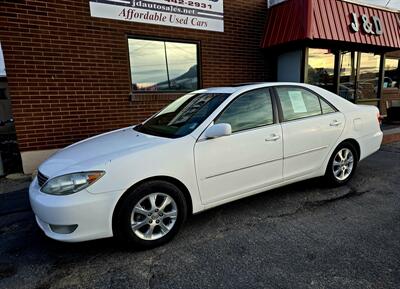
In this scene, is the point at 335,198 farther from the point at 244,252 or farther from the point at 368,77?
the point at 368,77

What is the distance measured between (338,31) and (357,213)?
503 cm

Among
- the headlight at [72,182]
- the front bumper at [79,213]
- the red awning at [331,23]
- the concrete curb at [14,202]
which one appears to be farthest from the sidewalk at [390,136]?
the concrete curb at [14,202]

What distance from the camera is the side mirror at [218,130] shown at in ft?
9.46

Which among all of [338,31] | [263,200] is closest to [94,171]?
[263,200]

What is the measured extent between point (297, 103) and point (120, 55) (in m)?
3.88

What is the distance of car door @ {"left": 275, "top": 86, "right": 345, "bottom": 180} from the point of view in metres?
3.52

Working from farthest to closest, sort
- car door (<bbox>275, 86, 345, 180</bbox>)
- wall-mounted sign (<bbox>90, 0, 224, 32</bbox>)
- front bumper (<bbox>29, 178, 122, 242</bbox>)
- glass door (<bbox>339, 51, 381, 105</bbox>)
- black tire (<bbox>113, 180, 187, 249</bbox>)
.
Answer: glass door (<bbox>339, 51, 381, 105</bbox>), wall-mounted sign (<bbox>90, 0, 224, 32</bbox>), car door (<bbox>275, 86, 345, 180</bbox>), black tire (<bbox>113, 180, 187, 249</bbox>), front bumper (<bbox>29, 178, 122, 242</bbox>)

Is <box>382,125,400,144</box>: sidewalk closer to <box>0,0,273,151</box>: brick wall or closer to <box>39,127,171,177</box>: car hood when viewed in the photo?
<box>0,0,273,151</box>: brick wall

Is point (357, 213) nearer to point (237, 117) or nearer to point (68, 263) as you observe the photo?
point (237, 117)

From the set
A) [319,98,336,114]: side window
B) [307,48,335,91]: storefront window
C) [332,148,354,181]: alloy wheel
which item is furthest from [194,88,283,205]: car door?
[307,48,335,91]: storefront window

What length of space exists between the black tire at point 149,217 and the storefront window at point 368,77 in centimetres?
798

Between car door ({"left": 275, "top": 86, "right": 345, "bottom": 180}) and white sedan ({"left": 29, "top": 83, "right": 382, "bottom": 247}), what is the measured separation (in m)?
0.01

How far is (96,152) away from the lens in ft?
9.31

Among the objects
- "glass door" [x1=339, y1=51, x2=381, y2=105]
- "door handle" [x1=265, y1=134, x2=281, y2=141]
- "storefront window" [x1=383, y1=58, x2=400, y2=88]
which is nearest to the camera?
"door handle" [x1=265, y1=134, x2=281, y2=141]
